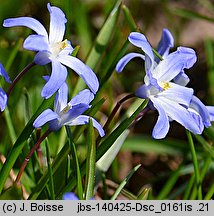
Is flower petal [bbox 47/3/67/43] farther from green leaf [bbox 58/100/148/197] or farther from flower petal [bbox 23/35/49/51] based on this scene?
green leaf [bbox 58/100/148/197]

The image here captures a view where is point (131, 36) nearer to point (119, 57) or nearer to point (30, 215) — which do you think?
point (119, 57)

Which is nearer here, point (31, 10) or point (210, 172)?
point (210, 172)

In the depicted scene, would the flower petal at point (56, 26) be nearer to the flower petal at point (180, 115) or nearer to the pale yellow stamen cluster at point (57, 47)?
the pale yellow stamen cluster at point (57, 47)

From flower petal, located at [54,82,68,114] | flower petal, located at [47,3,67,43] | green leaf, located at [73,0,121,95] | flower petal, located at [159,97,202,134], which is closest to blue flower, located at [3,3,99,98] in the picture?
flower petal, located at [47,3,67,43]

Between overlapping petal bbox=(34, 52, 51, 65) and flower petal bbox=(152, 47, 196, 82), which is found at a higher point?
flower petal bbox=(152, 47, 196, 82)

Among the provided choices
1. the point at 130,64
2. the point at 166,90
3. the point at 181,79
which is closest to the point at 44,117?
the point at 166,90

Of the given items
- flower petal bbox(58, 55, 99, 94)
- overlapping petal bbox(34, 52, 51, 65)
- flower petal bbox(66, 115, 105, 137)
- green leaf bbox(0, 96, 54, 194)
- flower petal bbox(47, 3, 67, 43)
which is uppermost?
flower petal bbox(47, 3, 67, 43)

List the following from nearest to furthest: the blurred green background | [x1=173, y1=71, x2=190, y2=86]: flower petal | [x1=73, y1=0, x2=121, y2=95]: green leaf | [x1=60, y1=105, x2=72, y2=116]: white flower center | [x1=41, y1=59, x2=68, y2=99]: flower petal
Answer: [x1=41, y1=59, x2=68, y2=99]: flower petal
[x1=60, y1=105, x2=72, y2=116]: white flower center
[x1=173, y1=71, x2=190, y2=86]: flower petal
[x1=73, y1=0, x2=121, y2=95]: green leaf
the blurred green background

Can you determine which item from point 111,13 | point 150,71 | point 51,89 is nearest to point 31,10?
point 111,13

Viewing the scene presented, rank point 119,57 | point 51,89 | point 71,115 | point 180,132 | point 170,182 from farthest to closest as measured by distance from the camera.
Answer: point 180,132 → point 170,182 → point 119,57 → point 71,115 → point 51,89
